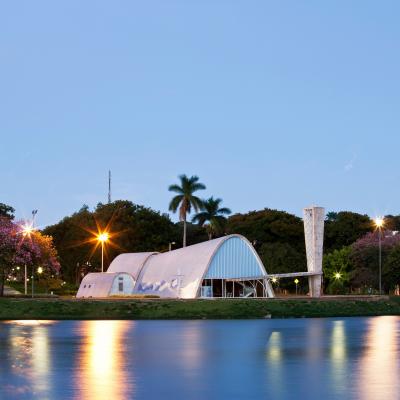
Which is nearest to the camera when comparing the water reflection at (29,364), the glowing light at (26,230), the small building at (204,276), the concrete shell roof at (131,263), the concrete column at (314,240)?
the water reflection at (29,364)

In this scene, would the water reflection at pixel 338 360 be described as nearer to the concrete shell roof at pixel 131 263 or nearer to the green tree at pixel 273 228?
the concrete shell roof at pixel 131 263

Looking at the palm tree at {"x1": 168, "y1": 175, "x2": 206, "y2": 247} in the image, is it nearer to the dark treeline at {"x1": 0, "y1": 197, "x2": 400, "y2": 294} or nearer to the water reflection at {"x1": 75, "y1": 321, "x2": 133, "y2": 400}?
the dark treeline at {"x1": 0, "y1": 197, "x2": 400, "y2": 294}

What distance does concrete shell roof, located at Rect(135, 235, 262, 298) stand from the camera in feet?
248

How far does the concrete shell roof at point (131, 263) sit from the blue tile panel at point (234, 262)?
46.1 ft

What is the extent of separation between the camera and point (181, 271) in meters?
78.1

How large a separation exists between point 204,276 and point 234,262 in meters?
4.02

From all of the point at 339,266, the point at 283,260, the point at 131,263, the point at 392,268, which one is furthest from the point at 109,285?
the point at 339,266

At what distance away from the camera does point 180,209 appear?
10631cm

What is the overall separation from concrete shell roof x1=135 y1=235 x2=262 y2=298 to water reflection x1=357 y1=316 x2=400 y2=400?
41.9m

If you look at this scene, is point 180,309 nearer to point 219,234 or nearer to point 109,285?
point 109,285

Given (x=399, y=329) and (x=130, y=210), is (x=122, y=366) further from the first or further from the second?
(x=130, y=210)

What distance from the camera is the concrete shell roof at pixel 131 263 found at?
292 feet

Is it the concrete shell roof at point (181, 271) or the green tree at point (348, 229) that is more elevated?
the green tree at point (348, 229)

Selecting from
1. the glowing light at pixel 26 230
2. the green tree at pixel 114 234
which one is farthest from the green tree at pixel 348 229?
the glowing light at pixel 26 230
